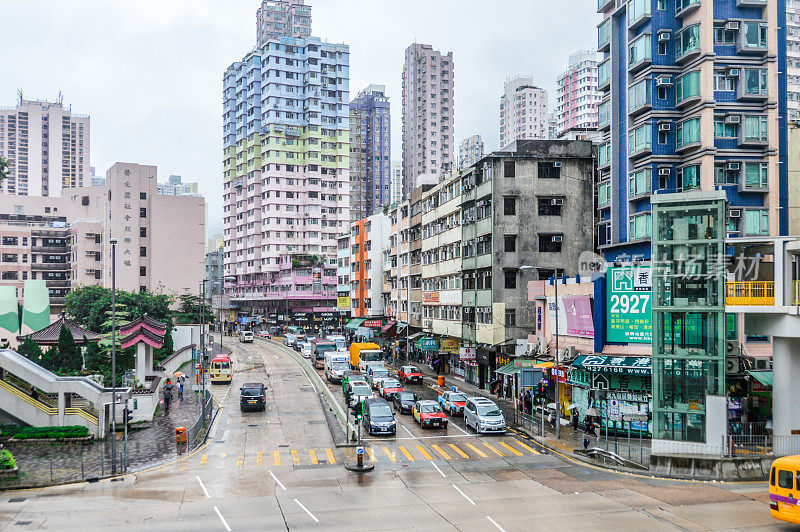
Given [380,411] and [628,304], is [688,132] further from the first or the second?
[380,411]

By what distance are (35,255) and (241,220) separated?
1666 inches

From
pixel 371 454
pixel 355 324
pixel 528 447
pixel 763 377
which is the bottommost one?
pixel 528 447

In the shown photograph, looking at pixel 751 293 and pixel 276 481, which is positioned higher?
pixel 751 293

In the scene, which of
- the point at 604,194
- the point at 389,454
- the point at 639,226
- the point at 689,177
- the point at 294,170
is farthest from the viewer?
the point at 294,170

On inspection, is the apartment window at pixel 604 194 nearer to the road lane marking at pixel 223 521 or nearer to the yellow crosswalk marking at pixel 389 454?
the yellow crosswalk marking at pixel 389 454

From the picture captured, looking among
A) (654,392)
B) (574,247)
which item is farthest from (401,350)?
(654,392)

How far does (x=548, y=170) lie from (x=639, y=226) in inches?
377

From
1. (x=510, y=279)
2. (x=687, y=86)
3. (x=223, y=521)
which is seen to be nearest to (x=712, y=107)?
(x=687, y=86)

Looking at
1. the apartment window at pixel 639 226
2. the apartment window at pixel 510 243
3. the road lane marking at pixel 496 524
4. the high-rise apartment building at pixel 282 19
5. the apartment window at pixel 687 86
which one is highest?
the high-rise apartment building at pixel 282 19

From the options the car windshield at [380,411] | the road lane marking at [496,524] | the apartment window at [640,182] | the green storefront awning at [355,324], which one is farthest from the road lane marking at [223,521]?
the green storefront awning at [355,324]

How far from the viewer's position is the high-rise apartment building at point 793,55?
4595 inches

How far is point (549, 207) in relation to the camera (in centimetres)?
5747

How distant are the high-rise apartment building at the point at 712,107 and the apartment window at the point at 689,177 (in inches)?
2.8

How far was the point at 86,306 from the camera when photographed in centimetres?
9138
